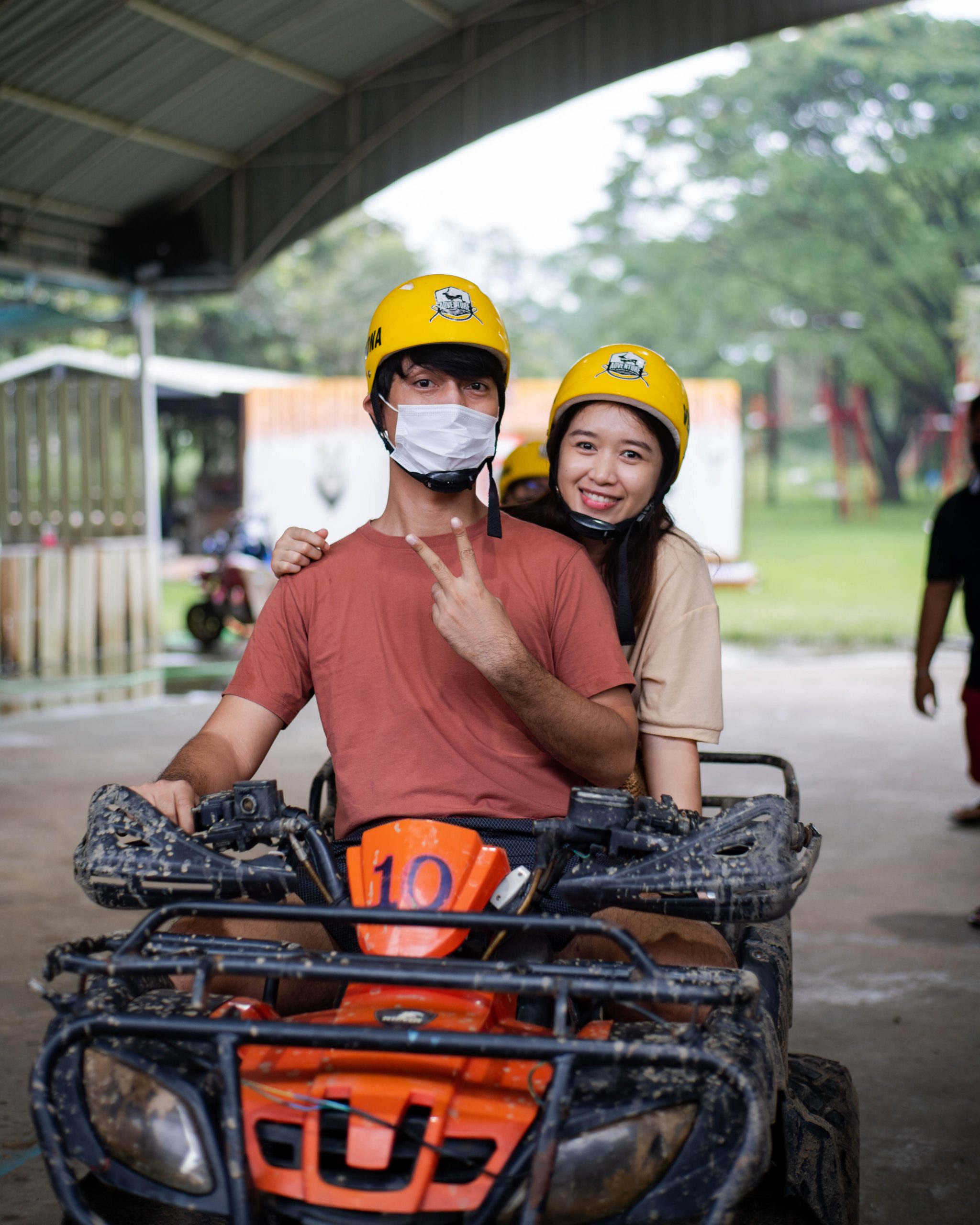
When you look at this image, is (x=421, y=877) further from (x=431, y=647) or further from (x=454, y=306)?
(x=454, y=306)

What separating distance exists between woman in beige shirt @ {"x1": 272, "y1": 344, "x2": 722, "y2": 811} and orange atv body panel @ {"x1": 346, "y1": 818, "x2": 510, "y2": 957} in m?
0.82

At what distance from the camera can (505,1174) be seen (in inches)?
70.9

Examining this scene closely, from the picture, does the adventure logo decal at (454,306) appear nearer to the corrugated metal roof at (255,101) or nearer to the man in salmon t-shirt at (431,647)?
the man in salmon t-shirt at (431,647)

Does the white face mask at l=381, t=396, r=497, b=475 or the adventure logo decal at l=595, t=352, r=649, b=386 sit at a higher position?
the adventure logo decal at l=595, t=352, r=649, b=386

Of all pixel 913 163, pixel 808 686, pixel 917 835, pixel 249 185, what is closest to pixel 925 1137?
pixel 917 835

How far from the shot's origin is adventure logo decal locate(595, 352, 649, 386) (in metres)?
3.21

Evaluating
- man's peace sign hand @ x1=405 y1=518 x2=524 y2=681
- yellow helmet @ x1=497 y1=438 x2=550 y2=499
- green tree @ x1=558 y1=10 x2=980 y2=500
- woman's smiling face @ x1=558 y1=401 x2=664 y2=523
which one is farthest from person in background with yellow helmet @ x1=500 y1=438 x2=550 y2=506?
green tree @ x1=558 y1=10 x2=980 y2=500

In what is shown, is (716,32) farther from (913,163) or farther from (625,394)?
(913,163)

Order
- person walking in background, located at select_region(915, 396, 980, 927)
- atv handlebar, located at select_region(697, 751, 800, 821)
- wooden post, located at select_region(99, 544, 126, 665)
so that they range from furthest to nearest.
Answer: wooden post, located at select_region(99, 544, 126, 665), person walking in background, located at select_region(915, 396, 980, 927), atv handlebar, located at select_region(697, 751, 800, 821)

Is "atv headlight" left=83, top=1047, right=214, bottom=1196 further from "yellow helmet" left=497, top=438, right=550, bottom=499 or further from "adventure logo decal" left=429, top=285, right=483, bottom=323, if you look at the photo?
"yellow helmet" left=497, top=438, right=550, bottom=499

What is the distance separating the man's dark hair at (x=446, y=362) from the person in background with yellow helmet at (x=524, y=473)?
6.32 ft

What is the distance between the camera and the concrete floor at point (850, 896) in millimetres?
3412

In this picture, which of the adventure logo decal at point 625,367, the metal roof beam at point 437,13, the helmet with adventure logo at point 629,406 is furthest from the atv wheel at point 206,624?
the adventure logo decal at point 625,367

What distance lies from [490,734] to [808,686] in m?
9.62
